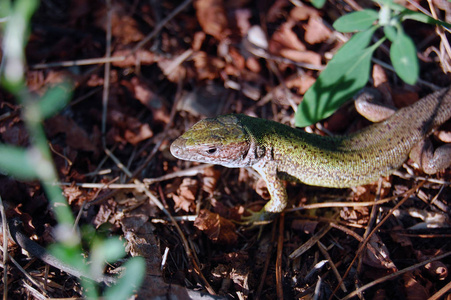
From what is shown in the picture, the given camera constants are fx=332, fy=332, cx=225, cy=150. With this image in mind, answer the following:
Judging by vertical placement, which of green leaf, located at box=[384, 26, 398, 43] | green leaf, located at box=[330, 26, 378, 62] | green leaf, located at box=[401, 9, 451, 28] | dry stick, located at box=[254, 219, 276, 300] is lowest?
dry stick, located at box=[254, 219, 276, 300]

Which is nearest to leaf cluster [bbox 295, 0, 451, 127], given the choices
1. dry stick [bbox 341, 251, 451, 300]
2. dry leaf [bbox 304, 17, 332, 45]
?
dry leaf [bbox 304, 17, 332, 45]

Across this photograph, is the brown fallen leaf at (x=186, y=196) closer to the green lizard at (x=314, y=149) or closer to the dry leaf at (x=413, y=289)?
the green lizard at (x=314, y=149)

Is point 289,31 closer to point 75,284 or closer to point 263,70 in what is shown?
point 263,70

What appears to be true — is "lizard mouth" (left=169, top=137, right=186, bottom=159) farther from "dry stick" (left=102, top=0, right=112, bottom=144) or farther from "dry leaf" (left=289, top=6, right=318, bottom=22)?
"dry leaf" (left=289, top=6, right=318, bottom=22)

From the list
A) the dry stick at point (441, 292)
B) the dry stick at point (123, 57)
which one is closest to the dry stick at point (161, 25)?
the dry stick at point (123, 57)

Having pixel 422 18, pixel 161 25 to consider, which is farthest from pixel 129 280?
pixel 161 25

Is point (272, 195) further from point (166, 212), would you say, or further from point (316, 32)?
point (316, 32)

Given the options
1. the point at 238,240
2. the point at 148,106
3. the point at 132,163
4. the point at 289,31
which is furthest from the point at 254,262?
the point at 289,31
